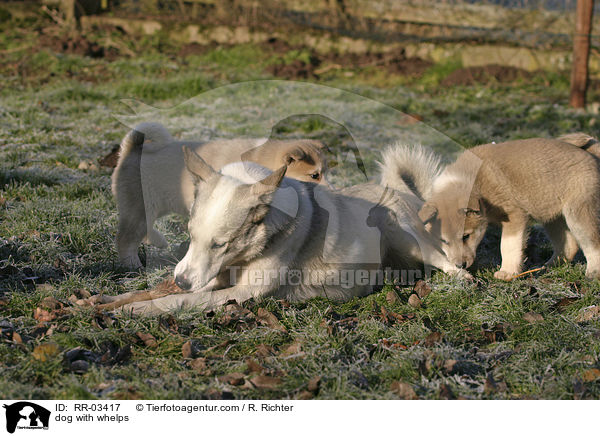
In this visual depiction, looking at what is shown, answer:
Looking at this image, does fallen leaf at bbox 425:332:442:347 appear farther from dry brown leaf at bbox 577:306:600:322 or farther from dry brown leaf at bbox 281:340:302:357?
dry brown leaf at bbox 577:306:600:322

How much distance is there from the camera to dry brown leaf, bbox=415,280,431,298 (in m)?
4.29

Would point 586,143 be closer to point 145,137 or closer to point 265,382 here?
point 265,382

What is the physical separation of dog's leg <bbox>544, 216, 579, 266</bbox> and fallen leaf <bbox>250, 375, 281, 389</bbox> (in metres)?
2.92

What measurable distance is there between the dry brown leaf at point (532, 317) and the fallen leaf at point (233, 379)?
76.1 inches

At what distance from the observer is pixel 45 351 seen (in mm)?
3131

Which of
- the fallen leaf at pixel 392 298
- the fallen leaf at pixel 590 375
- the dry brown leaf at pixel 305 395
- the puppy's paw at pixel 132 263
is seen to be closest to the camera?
the dry brown leaf at pixel 305 395

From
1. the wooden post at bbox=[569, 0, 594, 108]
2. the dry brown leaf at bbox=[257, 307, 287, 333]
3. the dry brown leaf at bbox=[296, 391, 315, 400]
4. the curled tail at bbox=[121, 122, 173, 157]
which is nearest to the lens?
the dry brown leaf at bbox=[296, 391, 315, 400]

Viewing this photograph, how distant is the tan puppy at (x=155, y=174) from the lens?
472 centimetres

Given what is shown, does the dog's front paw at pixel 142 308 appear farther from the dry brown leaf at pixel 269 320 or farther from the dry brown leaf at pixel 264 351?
the dry brown leaf at pixel 264 351

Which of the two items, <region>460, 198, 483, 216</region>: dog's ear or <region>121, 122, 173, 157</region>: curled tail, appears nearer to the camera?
<region>460, 198, 483, 216</region>: dog's ear

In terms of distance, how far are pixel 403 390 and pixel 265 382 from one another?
71 cm

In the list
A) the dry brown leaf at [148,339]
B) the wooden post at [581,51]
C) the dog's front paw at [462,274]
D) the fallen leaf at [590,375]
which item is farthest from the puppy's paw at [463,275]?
the wooden post at [581,51]

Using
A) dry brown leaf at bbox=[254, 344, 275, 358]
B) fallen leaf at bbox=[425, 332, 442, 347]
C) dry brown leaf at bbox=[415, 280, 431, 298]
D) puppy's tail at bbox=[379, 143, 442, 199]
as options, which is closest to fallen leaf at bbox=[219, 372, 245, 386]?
dry brown leaf at bbox=[254, 344, 275, 358]

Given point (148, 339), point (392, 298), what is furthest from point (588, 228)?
point (148, 339)
